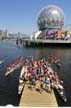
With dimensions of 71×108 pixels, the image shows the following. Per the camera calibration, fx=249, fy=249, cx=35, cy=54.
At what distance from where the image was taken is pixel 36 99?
27609 mm

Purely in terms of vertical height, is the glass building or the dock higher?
the glass building

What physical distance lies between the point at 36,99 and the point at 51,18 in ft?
456

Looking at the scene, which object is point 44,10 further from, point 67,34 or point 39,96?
point 39,96

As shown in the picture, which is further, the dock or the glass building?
the glass building

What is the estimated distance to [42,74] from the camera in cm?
3828

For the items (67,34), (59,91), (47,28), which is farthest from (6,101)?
(47,28)

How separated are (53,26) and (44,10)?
12.8 metres

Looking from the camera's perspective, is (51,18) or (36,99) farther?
(51,18)

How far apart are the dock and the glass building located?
445 feet

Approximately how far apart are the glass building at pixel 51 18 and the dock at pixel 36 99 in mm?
135581

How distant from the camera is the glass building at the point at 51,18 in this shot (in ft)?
536

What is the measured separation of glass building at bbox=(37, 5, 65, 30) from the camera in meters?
164

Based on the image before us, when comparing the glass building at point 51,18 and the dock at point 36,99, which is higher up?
the glass building at point 51,18

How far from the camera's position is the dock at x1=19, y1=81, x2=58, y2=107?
2634cm
